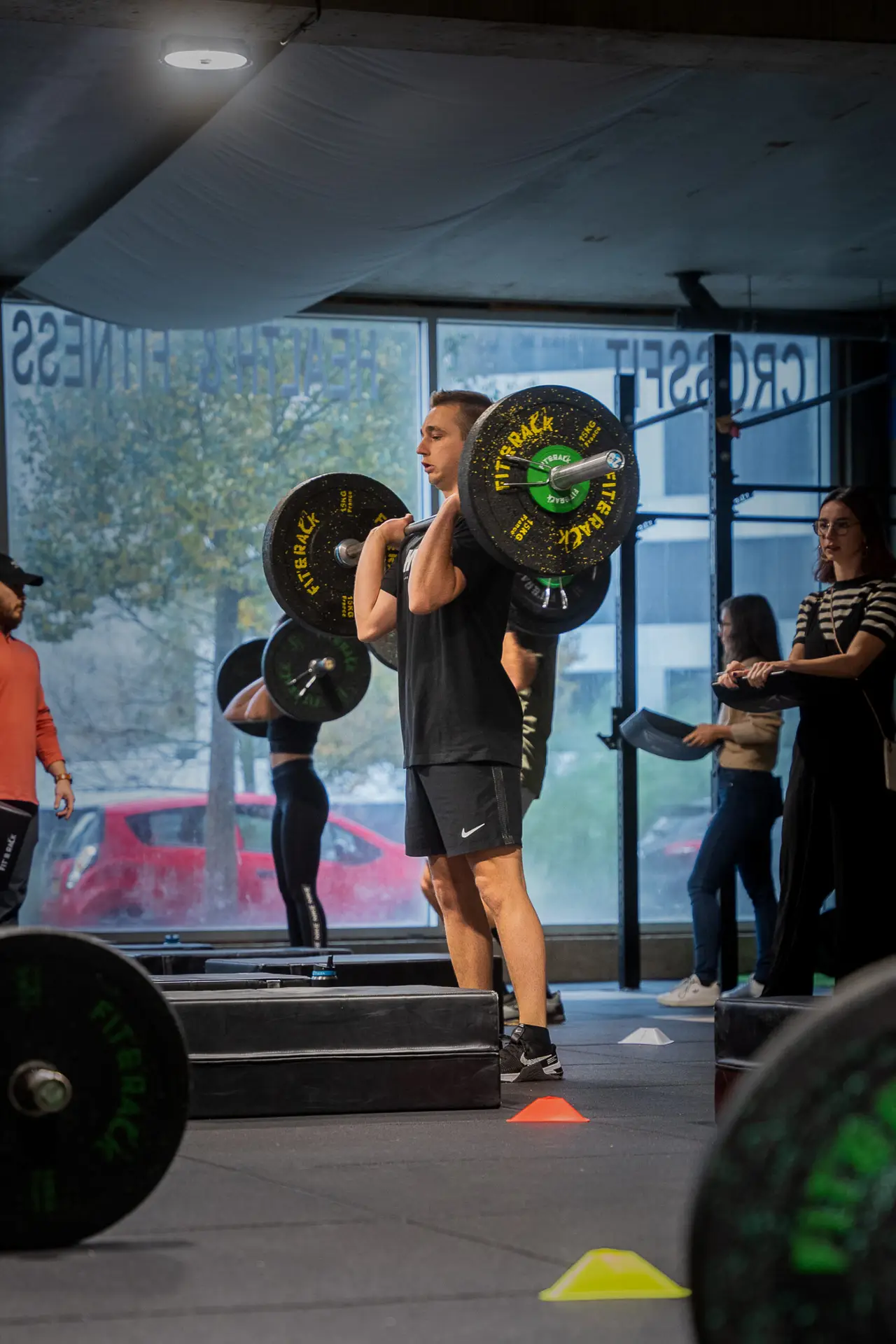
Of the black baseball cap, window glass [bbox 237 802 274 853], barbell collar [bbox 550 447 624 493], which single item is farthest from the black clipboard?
window glass [bbox 237 802 274 853]

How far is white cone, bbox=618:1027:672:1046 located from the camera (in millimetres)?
4863

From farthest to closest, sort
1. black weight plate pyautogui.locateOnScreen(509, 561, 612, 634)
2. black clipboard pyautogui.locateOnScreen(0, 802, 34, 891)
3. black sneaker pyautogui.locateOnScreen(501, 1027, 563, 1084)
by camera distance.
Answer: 1. black weight plate pyautogui.locateOnScreen(509, 561, 612, 634)
2. black clipboard pyautogui.locateOnScreen(0, 802, 34, 891)
3. black sneaker pyautogui.locateOnScreen(501, 1027, 563, 1084)

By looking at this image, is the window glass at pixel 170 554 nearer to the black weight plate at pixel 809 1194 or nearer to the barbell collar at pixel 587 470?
the barbell collar at pixel 587 470

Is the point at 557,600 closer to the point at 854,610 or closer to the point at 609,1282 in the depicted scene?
the point at 854,610

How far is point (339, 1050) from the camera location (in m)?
3.35

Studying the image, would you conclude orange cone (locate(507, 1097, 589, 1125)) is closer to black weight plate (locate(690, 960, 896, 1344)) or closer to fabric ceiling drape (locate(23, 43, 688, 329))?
black weight plate (locate(690, 960, 896, 1344))

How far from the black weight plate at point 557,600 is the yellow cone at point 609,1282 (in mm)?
3005

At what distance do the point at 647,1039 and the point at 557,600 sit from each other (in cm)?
141

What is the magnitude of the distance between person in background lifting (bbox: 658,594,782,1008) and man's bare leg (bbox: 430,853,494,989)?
228 cm

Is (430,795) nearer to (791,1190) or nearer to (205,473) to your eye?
(791,1190)

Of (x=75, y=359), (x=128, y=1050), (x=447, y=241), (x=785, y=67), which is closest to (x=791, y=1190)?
(x=128, y=1050)

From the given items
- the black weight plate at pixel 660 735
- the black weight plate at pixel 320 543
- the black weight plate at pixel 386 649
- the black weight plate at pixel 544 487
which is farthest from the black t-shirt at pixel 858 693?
the black weight plate at pixel 660 735

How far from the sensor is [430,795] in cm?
372

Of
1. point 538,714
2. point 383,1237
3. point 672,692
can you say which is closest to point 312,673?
point 538,714
